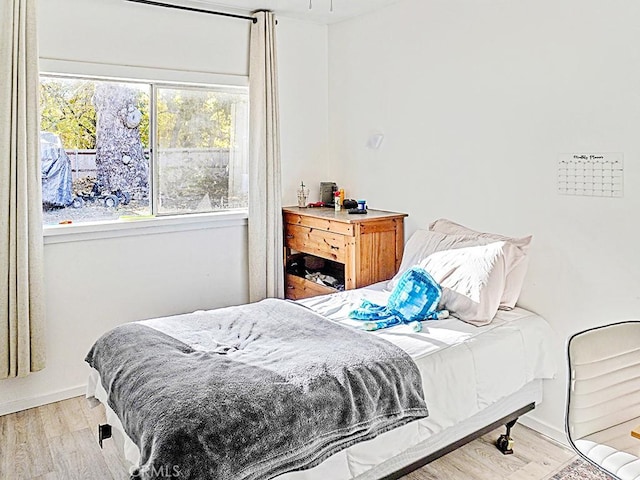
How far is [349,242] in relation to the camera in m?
3.54

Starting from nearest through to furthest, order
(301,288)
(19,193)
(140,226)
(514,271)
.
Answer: (514,271) → (19,193) → (140,226) → (301,288)

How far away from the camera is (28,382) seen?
3320 millimetres

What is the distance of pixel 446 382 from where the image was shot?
2.34 metres

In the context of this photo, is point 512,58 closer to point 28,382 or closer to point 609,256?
point 609,256

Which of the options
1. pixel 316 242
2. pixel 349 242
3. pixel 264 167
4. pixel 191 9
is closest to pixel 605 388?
pixel 349 242

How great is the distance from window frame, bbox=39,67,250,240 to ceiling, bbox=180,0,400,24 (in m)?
0.47

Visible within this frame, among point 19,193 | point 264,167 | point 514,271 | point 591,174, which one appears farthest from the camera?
point 264,167

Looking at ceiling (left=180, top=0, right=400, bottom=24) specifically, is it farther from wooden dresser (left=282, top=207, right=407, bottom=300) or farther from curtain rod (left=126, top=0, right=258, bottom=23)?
wooden dresser (left=282, top=207, right=407, bottom=300)

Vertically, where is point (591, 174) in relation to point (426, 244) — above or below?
above

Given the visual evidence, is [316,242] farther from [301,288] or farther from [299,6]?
[299,6]

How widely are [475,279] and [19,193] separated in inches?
102

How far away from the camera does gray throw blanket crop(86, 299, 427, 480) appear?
5.67 feet

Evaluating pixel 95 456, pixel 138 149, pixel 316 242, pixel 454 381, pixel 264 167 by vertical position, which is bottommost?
pixel 95 456

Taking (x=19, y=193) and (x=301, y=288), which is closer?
(x=19, y=193)
